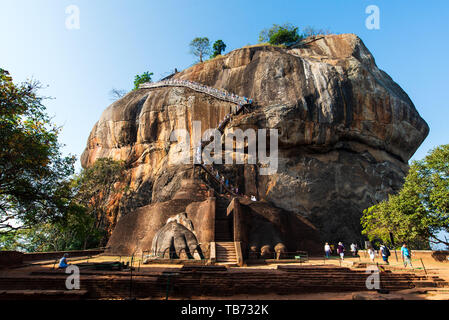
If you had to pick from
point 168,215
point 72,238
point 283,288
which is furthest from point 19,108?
point 72,238

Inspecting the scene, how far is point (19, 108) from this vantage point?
11.2 m

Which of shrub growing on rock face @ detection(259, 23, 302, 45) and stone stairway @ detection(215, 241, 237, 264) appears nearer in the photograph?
stone stairway @ detection(215, 241, 237, 264)

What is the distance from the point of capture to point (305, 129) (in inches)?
995

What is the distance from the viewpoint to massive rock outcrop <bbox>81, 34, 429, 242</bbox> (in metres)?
24.8

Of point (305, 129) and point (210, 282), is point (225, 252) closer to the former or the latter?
point (210, 282)

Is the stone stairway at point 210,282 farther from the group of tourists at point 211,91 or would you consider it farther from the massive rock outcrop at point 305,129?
the group of tourists at point 211,91

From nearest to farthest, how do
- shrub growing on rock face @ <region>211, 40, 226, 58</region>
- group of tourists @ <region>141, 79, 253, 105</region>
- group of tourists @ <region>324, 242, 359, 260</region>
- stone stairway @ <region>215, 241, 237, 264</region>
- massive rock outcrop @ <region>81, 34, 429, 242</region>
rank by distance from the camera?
stone stairway @ <region>215, 241, 237, 264</region>, group of tourists @ <region>324, 242, 359, 260</region>, massive rock outcrop @ <region>81, 34, 429, 242</region>, group of tourists @ <region>141, 79, 253, 105</region>, shrub growing on rock face @ <region>211, 40, 226, 58</region>

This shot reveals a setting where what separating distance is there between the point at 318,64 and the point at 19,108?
81.4ft

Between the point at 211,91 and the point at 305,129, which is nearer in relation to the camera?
the point at 305,129

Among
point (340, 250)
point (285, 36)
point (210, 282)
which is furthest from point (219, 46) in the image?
point (210, 282)

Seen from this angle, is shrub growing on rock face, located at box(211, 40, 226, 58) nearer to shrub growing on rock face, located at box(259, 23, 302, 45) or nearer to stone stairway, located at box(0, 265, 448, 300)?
shrub growing on rock face, located at box(259, 23, 302, 45)

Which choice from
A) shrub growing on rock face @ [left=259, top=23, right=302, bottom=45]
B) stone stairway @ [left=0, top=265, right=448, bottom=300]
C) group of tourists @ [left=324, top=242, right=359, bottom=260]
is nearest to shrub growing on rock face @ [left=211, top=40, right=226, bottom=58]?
shrub growing on rock face @ [left=259, top=23, right=302, bottom=45]

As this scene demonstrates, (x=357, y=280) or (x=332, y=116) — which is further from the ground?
(x=332, y=116)
